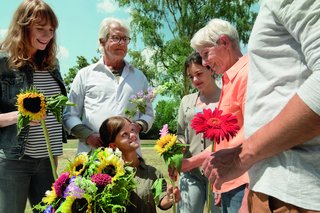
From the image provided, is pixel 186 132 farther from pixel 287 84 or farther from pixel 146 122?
pixel 287 84

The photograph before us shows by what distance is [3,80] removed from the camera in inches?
117

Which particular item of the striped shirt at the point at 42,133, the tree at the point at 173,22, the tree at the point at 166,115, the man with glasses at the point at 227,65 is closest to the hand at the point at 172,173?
the man with glasses at the point at 227,65

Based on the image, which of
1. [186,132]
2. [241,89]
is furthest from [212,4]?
[241,89]

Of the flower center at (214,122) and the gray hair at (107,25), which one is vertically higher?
the gray hair at (107,25)

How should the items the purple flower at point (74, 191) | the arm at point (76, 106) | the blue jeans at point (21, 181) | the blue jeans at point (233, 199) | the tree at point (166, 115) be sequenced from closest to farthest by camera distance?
the purple flower at point (74, 191), the blue jeans at point (233, 199), the blue jeans at point (21, 181), the arm at point (76, 106), the tree at point (166, 115)

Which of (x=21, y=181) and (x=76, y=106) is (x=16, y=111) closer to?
(x=21, y=181)

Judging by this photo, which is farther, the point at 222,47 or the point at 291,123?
the point at 222,47

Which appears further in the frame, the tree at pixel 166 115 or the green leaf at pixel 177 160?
the tree at pixel 166 115

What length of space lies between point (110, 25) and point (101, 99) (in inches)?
27.8

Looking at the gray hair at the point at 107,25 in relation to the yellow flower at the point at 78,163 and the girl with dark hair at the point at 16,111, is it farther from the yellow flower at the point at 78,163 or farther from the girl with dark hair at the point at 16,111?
the yellow flower at the point at 78,163

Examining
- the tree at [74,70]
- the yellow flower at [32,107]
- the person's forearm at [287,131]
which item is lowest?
the tree at [74,70]

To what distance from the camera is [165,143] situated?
2508 mm

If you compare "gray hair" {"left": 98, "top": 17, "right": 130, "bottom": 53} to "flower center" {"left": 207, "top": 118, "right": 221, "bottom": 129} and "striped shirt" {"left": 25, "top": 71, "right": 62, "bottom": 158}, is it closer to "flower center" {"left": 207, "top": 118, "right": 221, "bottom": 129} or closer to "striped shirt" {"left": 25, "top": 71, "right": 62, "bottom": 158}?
"striped shirt" {"left": 25, "top": 71, "right": 62, "bottom": 158}

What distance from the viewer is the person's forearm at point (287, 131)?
116 cm
